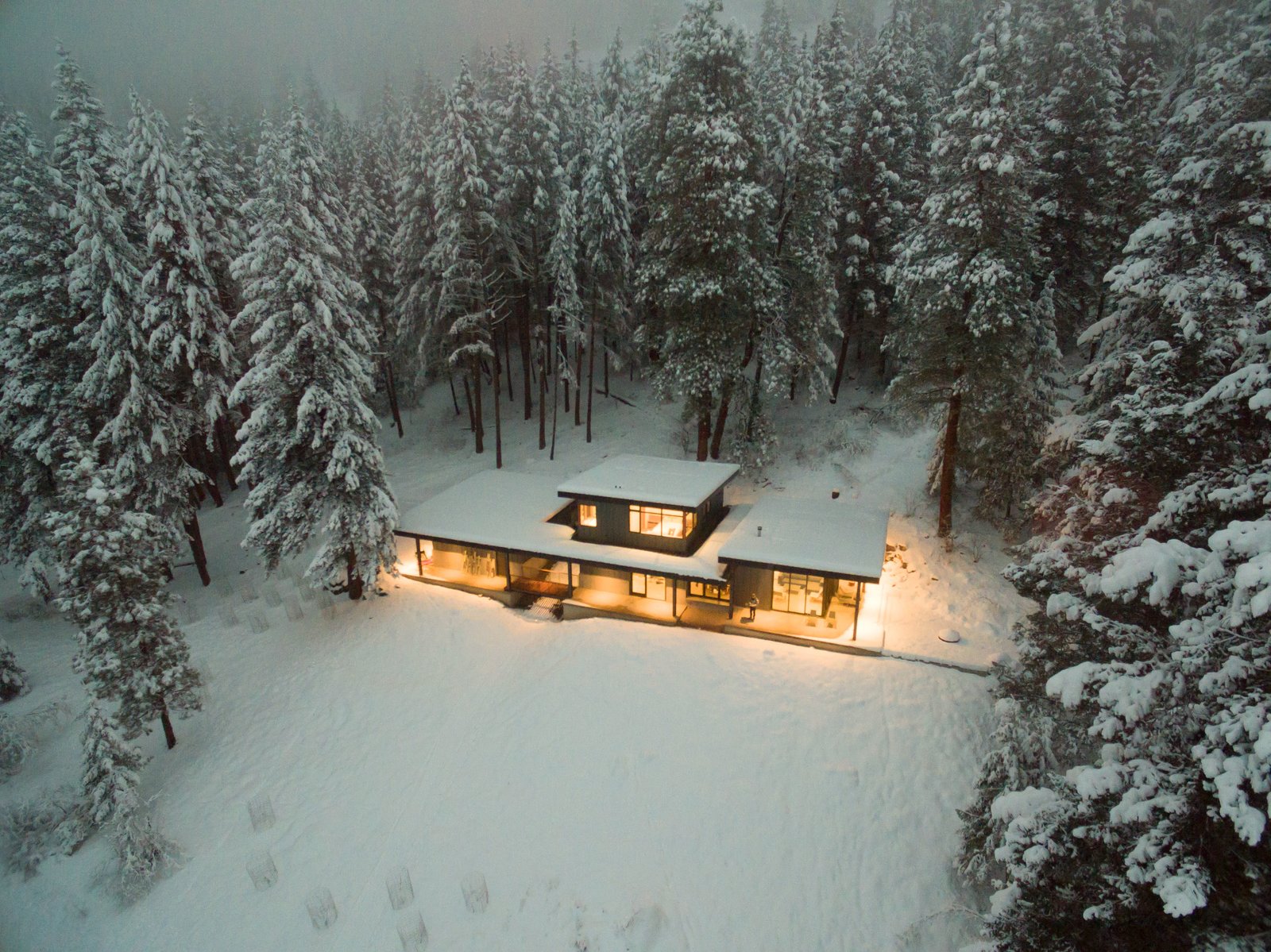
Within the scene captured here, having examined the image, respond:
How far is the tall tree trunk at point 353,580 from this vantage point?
20.2 meters

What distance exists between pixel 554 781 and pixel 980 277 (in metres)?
17.8

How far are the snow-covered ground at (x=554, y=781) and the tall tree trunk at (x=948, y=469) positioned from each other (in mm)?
825

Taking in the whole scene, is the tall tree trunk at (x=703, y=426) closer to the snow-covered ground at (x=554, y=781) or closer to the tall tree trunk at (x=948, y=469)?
the tall tree trunk at (x=948, y=469)

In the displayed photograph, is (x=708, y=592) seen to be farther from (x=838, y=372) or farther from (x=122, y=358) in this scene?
(x=122, y=358)

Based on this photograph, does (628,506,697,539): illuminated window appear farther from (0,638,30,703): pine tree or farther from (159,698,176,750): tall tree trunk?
(0,638,30,703): pine tree

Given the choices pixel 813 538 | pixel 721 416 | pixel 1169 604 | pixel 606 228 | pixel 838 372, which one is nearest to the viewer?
pixel 1169 604

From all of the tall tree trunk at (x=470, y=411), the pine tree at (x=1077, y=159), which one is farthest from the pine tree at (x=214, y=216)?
the pine tree at (x=1077, y=159)

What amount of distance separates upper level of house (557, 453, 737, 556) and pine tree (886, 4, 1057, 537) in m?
7.75

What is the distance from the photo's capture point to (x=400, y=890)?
12.3 meters

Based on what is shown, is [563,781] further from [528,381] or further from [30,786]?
[528,381]

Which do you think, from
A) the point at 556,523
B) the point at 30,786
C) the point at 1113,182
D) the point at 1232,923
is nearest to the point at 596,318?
the point at 556,523

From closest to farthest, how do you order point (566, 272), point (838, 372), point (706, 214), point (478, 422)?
point (706, 214) < point (566, 272) < point (838, 372) < point (478, 422)

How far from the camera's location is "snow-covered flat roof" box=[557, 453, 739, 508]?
2027 centimetres

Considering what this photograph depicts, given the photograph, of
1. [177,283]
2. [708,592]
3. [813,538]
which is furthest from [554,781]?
[177,283]
